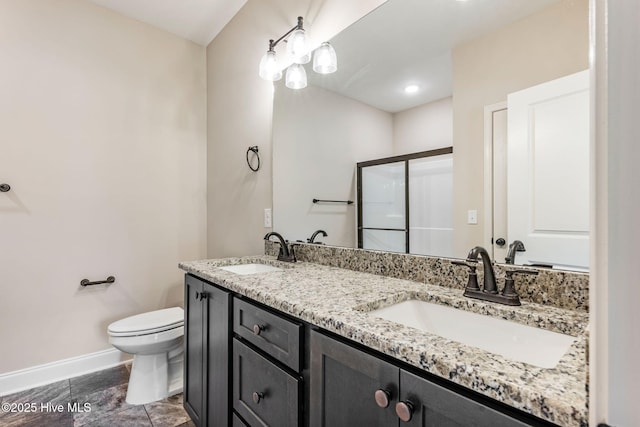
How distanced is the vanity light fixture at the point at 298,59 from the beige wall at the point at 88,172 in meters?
1.18

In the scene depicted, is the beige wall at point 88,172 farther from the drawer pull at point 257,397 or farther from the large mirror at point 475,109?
the drawer pull at point 257,397

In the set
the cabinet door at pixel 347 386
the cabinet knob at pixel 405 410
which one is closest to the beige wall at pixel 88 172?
the cabinet door at pixel 347 386

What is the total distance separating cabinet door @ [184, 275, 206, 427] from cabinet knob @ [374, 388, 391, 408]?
1.06m

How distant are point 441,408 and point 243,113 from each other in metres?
2.15

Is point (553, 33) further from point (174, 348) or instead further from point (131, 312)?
point (131, 312)

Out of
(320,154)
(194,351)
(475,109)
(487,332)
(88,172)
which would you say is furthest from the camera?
(88,172)

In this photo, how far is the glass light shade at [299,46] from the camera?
5.41 feet

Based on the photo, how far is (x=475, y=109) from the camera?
1115 millimetres

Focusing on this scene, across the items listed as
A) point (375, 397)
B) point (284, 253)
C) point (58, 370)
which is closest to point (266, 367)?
point (375, 397)

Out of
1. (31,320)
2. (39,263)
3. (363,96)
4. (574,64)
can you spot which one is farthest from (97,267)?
(574,64)

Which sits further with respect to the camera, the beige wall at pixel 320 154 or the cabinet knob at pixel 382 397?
the beige wall at pixel 320 154

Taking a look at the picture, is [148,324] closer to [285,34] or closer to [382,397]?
[382,397]

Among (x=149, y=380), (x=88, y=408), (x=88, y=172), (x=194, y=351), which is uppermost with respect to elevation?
(x=88, y=172)

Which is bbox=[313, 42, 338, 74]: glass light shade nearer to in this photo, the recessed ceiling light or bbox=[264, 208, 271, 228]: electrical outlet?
the recessed ceiling light
